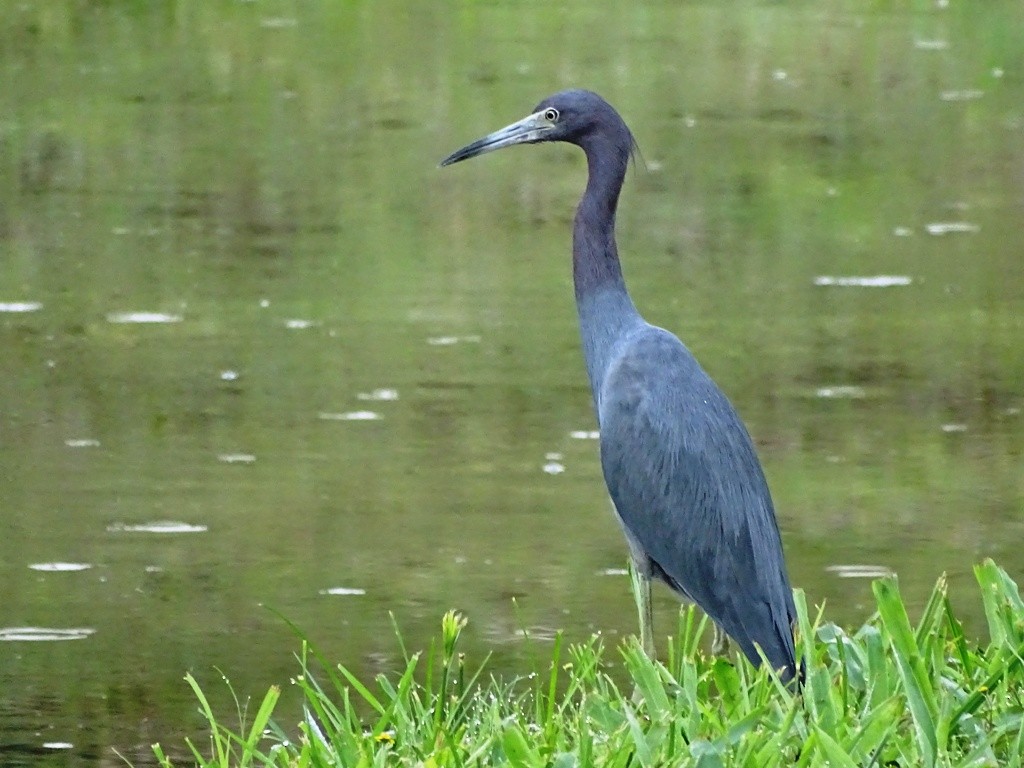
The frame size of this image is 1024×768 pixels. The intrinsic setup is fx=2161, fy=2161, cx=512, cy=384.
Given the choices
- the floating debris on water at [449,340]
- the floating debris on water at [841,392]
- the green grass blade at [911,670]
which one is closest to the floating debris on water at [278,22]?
the floating debris on water at [449,340]

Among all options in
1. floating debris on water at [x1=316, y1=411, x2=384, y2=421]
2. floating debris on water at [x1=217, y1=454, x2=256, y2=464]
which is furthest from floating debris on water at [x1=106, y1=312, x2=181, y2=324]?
floating debris on water at [x1=217, y1=454, x2=256, y2=464]

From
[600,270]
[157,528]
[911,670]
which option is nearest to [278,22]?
[157,528]

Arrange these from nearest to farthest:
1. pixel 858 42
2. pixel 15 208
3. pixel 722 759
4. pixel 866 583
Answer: pixel 722 759, pixel 866 583, pixel 15 208, pixel 858 42

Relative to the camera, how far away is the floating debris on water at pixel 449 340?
8.77 metres

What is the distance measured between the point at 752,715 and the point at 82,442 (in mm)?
4027

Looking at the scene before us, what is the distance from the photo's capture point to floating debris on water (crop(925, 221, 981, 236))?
11.0 meters

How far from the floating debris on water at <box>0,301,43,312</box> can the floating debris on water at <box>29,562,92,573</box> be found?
120 inches

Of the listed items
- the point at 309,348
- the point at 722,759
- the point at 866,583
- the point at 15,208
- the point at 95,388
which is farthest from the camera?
the point at 15,208

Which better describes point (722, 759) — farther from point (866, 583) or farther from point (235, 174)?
point (235, 174)

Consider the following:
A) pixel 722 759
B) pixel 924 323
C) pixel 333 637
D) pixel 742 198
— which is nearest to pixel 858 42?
pixel 742 198

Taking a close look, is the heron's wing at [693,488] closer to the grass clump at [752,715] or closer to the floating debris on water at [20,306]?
the grass clump at [752,715]

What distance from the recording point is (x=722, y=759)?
12.9 ft

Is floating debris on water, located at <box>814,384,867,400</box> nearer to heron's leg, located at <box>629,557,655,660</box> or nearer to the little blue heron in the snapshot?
the little blue heron

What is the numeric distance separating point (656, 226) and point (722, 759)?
7439mm
